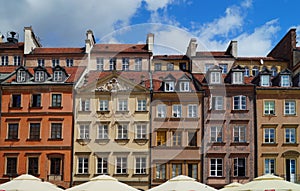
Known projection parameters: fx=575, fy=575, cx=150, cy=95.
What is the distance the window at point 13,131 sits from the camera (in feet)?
160

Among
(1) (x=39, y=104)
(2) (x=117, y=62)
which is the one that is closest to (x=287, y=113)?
(2) (x=117, y=62)

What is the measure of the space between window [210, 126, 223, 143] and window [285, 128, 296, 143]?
5453 mm

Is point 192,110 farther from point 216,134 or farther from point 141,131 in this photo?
point 141,131

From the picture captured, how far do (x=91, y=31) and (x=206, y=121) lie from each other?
16775 mm

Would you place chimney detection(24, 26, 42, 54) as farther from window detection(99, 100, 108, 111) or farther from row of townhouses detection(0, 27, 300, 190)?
window detection(99, 100, 108, 111)

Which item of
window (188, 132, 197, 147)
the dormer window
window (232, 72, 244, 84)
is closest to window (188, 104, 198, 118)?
window (188, 132, 197, 147)

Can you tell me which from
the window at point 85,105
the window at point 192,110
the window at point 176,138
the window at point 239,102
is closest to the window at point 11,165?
the window at point 85,105

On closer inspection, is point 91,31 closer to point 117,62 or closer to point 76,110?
point 117,62

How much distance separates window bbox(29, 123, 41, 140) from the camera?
48625 millimetres

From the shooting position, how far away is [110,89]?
49562mm

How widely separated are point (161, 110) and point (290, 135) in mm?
11064

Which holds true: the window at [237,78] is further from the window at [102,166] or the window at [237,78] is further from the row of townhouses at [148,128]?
the window at [102,166]

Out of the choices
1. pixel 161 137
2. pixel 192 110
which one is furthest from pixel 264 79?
pixel 161 137

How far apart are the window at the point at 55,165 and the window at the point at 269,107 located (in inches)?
704
